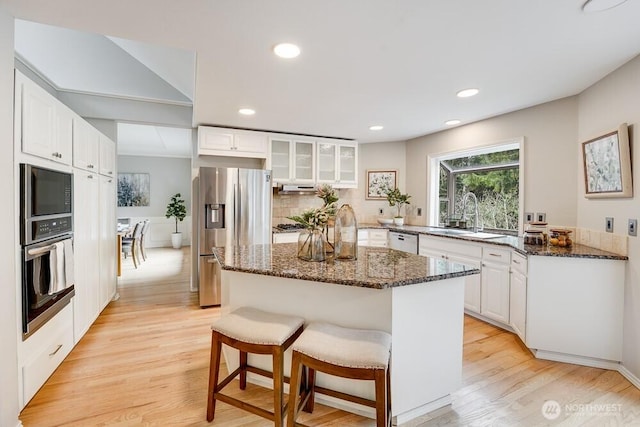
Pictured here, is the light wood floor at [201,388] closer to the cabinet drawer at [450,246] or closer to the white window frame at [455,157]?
the cabinet drawer at [450,246]

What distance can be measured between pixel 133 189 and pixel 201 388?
7.46 m

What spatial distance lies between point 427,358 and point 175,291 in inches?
144

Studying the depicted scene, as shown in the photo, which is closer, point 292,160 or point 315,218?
point 315,218

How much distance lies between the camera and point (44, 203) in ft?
6.59

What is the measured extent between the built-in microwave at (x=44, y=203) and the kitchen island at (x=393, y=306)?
3.66ft

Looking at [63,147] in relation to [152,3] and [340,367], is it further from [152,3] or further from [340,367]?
[340,367]

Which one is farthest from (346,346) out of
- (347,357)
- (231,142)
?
(231,142)

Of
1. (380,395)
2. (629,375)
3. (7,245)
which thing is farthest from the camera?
(629,375)

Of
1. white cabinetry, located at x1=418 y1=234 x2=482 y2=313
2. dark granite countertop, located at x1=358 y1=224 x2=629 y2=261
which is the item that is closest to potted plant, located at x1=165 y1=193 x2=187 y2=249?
white cabinetry, located at x1=418 y1=234 x2=482 y2=313

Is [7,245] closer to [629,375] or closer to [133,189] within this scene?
[629,375]

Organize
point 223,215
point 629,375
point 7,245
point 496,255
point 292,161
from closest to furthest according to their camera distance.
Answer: point 7,245 < point 629,375 < point 496,255 < point 223,215 < point 292,161

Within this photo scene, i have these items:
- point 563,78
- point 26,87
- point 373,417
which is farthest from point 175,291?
point 563,78

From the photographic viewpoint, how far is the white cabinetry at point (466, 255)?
3238mm

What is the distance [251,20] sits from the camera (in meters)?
1.70
